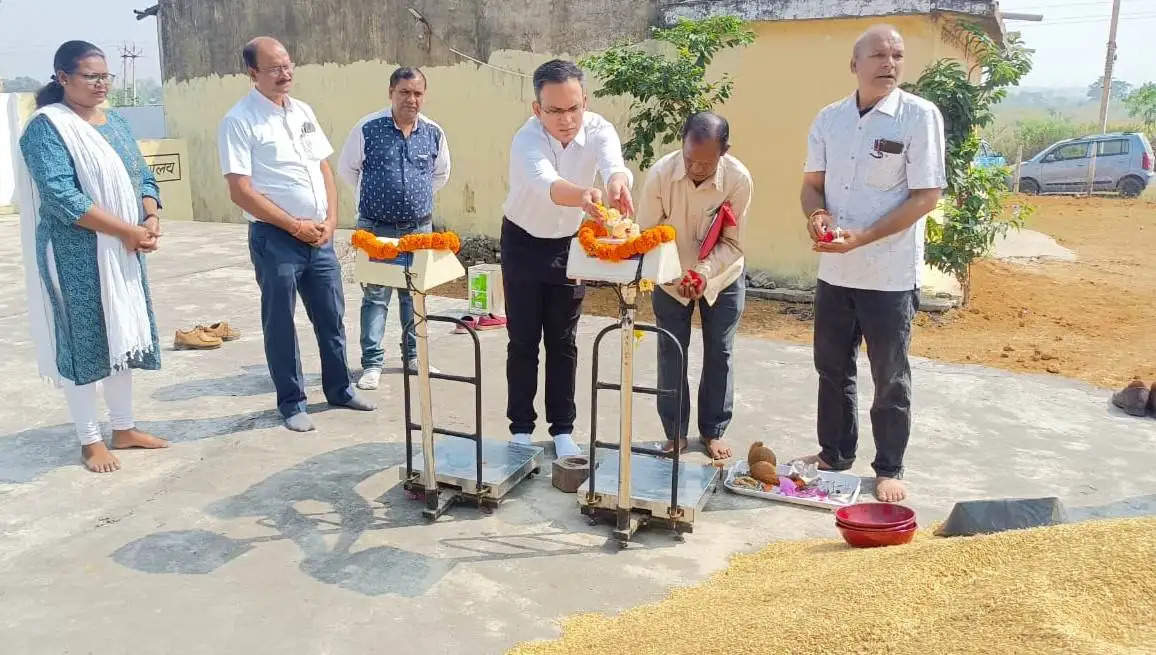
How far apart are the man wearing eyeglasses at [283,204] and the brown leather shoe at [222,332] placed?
1.75 metres

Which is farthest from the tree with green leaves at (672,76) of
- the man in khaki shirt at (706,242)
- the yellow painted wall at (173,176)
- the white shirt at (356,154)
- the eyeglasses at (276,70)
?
the yellow painted wall at (173,176)

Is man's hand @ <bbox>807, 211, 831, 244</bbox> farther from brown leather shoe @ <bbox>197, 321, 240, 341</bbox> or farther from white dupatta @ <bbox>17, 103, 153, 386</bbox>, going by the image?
brown leather shoe @ <bbox>197, 321, 240, 341</bbox>

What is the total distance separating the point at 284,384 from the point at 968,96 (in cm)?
598

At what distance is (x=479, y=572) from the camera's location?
3.20m

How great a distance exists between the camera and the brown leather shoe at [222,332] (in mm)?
6246

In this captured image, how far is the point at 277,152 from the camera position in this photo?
4.43 metres

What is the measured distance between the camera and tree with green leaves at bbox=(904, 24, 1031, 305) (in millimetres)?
7410

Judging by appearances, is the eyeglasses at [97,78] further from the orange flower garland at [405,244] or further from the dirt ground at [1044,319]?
the dirt ground at [1044,319]

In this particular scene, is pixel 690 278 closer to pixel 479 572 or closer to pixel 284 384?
pixel 479 572

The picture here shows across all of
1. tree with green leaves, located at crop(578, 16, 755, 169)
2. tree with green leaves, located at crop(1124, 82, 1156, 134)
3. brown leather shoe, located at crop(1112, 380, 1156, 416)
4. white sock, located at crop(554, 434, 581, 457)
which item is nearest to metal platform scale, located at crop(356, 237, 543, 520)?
white sock, located at crop(554, 434, 581, 457)

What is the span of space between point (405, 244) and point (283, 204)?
1.40m

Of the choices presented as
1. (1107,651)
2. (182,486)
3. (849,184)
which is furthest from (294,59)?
(1107,651)

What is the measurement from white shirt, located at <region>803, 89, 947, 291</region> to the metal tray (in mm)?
868

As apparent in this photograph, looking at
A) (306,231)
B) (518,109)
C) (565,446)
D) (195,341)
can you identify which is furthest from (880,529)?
(518,109)
